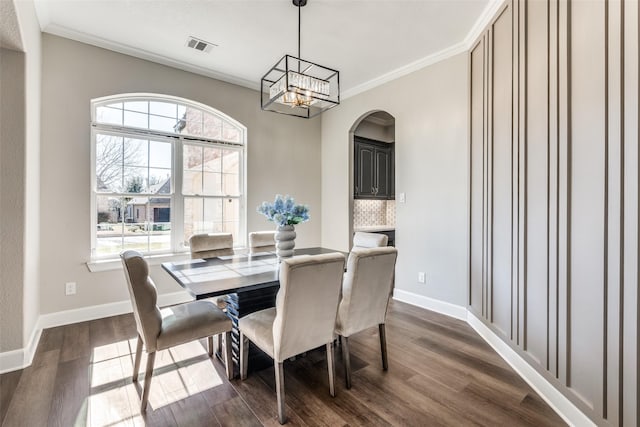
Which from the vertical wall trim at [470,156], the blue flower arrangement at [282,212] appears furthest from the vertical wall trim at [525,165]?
the blue flower arrangement at [282,212]

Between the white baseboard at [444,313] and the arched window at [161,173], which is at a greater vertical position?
the arched window at [161,173]

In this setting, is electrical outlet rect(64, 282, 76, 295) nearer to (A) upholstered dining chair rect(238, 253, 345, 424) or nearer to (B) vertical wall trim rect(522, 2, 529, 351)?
(A) upholstered dining chair rect(238, 253, 345, 424)

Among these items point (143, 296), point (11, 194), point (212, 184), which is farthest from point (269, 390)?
point (212, 184)

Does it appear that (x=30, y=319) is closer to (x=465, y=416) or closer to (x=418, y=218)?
(x=465, y=416)

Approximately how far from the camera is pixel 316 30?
2.95 metres

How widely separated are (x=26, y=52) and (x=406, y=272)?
4.22 m

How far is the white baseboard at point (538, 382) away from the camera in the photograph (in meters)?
1.66

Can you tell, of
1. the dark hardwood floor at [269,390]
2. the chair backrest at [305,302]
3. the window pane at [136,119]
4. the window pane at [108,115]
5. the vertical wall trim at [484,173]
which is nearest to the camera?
the chair backrest at [305,302]

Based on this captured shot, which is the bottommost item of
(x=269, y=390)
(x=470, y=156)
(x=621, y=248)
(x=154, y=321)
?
(x=269, y=390)

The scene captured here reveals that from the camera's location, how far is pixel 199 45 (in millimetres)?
3223

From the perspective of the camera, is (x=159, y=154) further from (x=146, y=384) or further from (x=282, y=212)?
(x=146, y=384)

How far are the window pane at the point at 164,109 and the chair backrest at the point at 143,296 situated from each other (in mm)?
2513

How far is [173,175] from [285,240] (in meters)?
2.04

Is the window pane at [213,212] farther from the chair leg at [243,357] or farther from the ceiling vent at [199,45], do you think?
the chair leg at [243,357]
